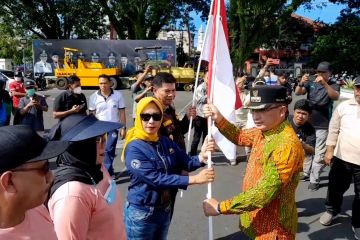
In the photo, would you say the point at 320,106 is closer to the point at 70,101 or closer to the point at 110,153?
the point at 110,153

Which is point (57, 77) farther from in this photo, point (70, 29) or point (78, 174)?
point (78, 174)

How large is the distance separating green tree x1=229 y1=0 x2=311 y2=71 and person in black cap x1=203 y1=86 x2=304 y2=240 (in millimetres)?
27311

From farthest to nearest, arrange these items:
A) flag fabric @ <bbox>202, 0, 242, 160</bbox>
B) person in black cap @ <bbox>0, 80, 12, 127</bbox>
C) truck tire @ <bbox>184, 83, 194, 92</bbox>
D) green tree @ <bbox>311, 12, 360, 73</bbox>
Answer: truck tire @ <bbox>184, 83, 194, 92</bbox>
green tree @ <bbox>311, 12, 360, 73</bbox>
person in black cap @ <bbox>0, 80, 12, 127</bbox>
flag fabric @ <bbox>202, 0, 242, 160</bbox>

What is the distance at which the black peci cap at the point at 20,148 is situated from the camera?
130 centimetres

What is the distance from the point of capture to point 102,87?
21.2 ft

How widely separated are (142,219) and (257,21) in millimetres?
29601

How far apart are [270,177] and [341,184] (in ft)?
8.19

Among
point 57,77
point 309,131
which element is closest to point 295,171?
point 309,131

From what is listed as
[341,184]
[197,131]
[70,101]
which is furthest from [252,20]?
[341,184]

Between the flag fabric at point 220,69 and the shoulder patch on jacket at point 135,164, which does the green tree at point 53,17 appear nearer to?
the flag fabric at point 220,69

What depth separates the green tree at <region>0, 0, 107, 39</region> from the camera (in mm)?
31484

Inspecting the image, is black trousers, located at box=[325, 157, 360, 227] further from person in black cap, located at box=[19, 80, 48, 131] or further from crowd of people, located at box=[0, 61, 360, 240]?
person in black cap, located at box=[19, 80, 48, 131]

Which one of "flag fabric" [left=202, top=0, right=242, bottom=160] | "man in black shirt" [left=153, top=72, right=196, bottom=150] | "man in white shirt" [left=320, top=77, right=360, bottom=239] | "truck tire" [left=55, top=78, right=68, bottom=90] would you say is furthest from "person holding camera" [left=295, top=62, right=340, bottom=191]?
"truck tire" [left=55, top=78, right=68, bottom=90]

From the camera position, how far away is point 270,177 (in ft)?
7.53
